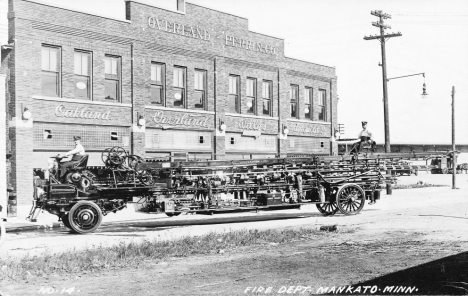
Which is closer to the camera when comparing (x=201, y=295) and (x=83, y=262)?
(x=201, y=295)

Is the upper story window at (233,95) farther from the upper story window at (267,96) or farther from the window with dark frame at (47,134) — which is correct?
the window with dark frame at (47,134)

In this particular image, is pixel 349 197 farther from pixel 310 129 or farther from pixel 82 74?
pixel 310 129

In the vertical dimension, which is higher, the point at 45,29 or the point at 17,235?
the point at 45,29

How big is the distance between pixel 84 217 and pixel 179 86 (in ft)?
47.6

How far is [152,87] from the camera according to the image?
1072 inches

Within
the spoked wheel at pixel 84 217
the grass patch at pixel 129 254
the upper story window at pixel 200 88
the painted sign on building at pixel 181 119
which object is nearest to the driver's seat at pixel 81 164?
the spoked wheel at pixel 84 217

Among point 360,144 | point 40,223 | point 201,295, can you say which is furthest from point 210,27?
point 201,295

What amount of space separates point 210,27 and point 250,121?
581 centimetres

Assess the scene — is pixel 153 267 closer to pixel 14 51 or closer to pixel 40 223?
pixel 40 223

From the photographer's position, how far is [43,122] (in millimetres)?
22438

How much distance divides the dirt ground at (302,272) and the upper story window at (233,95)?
19.8 m

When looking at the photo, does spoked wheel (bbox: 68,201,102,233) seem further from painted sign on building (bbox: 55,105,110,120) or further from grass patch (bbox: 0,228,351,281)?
painted sign on building (bbox: 55,105,110,120)

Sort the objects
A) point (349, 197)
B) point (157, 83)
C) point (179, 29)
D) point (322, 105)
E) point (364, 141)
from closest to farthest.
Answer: point (349, 197) → point (364, 141) → point (157, 83) → point (179, 29) → point (322, 105)

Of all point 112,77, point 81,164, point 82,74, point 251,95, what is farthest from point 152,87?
point 81,164
